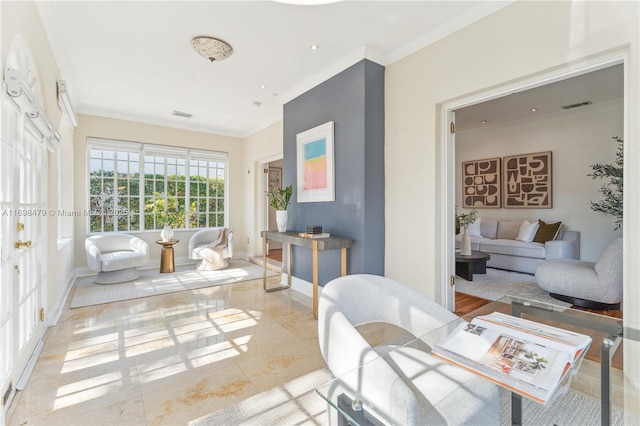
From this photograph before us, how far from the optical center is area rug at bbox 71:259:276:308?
3.76 meters

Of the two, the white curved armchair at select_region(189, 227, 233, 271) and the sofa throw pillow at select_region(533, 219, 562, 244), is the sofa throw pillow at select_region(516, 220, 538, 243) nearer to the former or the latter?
the sofa throw pillow at select_region(533, 219, 562, 244)

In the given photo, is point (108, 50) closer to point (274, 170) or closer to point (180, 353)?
point (180, 353)

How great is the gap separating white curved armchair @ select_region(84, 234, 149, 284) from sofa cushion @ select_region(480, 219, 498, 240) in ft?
20.1

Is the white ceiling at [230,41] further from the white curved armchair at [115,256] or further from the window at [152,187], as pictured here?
the white curved armchair at [115,256]

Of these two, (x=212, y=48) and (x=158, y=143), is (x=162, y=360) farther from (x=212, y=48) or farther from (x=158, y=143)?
(x=158, y=143)

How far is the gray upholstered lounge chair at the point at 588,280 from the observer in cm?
296

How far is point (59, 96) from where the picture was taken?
3199mm

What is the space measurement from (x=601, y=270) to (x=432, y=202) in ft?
6.40

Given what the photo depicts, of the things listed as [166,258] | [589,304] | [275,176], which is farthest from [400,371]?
[275,176]

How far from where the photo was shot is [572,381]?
109 centimetres

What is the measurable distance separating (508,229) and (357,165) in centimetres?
392

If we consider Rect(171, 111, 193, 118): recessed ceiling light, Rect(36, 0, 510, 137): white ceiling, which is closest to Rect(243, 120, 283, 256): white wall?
Rect(171, 111, 193, 118): recessed ceiling light

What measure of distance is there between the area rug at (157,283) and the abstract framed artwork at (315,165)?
1839 millimetres

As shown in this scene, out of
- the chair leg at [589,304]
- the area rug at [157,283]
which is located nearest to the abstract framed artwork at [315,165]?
the area rug at [157,283]
